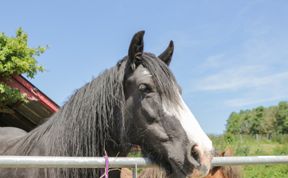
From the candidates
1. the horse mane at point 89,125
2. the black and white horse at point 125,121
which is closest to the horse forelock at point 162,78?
the black and white horse at point 125,121

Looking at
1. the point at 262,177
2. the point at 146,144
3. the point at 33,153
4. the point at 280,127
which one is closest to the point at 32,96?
the point at 33,153

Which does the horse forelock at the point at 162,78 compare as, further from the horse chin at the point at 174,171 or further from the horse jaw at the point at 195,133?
the horse chin at the point at 174,171

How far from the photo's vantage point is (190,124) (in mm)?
2121

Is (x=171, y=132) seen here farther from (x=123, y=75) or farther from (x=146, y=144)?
(x=123, y=75)

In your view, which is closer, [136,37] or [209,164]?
[209,164]

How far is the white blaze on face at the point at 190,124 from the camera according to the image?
2.03 meters

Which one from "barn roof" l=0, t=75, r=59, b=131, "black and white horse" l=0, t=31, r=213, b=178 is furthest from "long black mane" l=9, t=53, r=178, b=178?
"barn roof" l=0, t=75, r=59, b=131

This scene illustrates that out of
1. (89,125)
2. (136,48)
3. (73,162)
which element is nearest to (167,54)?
(136,48)

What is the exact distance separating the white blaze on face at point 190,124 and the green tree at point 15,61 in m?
4.78

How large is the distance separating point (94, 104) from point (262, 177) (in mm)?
16208

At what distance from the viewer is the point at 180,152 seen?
2092mm

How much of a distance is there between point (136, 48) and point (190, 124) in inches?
23.6

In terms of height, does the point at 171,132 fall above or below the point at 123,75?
below

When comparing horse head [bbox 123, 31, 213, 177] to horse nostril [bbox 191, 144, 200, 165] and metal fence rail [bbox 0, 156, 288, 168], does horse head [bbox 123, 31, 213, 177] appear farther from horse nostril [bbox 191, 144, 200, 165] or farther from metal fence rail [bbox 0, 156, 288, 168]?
metal fence rail [bbox 0, 156, 288, 168]
